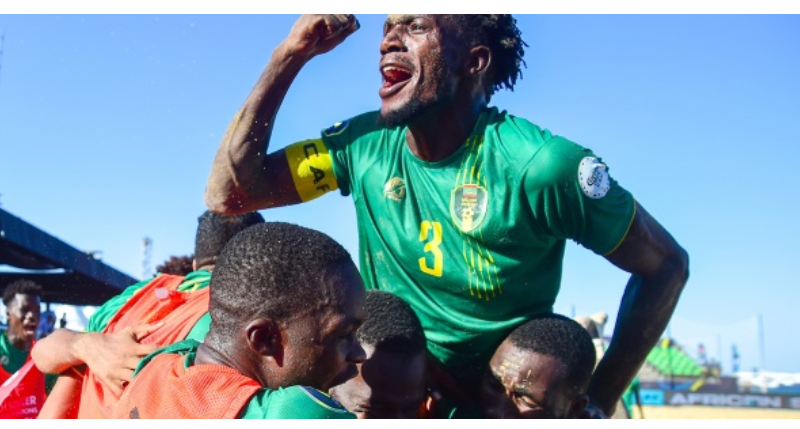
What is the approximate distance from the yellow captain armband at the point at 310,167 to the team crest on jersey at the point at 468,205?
1.69 ft

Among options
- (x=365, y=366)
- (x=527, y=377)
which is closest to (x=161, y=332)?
(x=365, y=366)

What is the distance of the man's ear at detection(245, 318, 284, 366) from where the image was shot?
2346 mm

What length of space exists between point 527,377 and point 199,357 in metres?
1.15

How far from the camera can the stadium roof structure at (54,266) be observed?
1197 centimetres

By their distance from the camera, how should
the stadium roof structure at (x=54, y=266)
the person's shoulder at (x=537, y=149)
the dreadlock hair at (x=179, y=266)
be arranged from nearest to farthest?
the person's shoulder at (x=537, y=149) → the dreadlock hair at (x=179, y=266) → the stadium roof structure at (x=54, y=266)

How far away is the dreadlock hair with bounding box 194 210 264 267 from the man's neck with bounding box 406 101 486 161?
4.24 feet

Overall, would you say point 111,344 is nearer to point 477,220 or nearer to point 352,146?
point 352,146

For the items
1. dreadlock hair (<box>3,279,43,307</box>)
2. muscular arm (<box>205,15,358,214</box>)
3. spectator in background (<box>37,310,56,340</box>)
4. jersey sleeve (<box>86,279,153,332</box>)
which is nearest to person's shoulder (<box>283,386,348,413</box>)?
muscular arm (<box>205,15,358,214</box>)

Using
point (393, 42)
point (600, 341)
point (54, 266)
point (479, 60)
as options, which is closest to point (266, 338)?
point (393, 42)

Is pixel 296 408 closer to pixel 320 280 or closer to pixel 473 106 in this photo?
pixel 320 280

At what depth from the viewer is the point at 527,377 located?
3.11 metres

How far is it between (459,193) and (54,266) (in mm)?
11844

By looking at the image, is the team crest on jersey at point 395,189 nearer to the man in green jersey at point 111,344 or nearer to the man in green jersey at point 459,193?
the man in green jersey at point 459,193

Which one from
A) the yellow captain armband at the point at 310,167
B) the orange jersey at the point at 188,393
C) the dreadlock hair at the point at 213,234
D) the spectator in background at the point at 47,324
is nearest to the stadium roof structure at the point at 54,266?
the spectator in background at the point at 47,324
